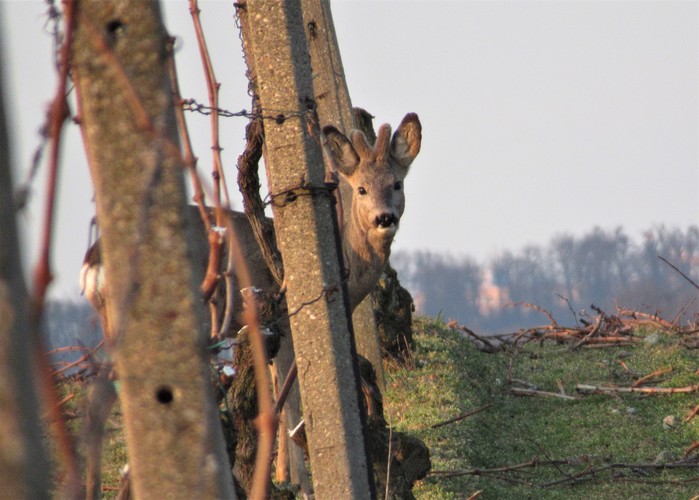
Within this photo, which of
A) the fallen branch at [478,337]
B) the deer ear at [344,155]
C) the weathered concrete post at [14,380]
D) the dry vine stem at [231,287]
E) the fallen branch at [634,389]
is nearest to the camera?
the weathered concrete post at [14,380]

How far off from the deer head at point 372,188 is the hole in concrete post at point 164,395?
5537 mm

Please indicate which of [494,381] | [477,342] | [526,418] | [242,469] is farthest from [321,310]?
[477,342]

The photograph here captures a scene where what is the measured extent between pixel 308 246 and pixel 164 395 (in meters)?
2.42

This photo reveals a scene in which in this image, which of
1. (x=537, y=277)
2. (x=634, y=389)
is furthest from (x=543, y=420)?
(x=537, y=277)

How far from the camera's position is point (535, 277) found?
249 feet

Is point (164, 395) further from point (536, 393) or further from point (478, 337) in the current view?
point (478, 337)

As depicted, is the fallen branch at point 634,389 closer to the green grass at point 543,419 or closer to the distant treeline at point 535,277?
the green grass at point 543,419

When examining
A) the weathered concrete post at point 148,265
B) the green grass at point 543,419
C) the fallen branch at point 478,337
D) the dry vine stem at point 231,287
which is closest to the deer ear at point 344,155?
the green grass at point 543,419

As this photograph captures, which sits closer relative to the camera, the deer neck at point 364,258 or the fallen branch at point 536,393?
the deer neck at point 364,258

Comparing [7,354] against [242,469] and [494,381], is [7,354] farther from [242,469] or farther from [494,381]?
[494,381]

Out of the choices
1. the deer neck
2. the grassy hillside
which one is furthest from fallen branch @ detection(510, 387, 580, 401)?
the deer neck

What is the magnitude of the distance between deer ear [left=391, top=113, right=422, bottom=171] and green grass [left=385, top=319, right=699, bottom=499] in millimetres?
1847

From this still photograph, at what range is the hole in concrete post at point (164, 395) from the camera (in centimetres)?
182

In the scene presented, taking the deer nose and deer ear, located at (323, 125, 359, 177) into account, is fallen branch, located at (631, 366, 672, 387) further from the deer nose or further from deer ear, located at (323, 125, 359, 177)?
deer ear, located at (323, 125, 359, 177)
